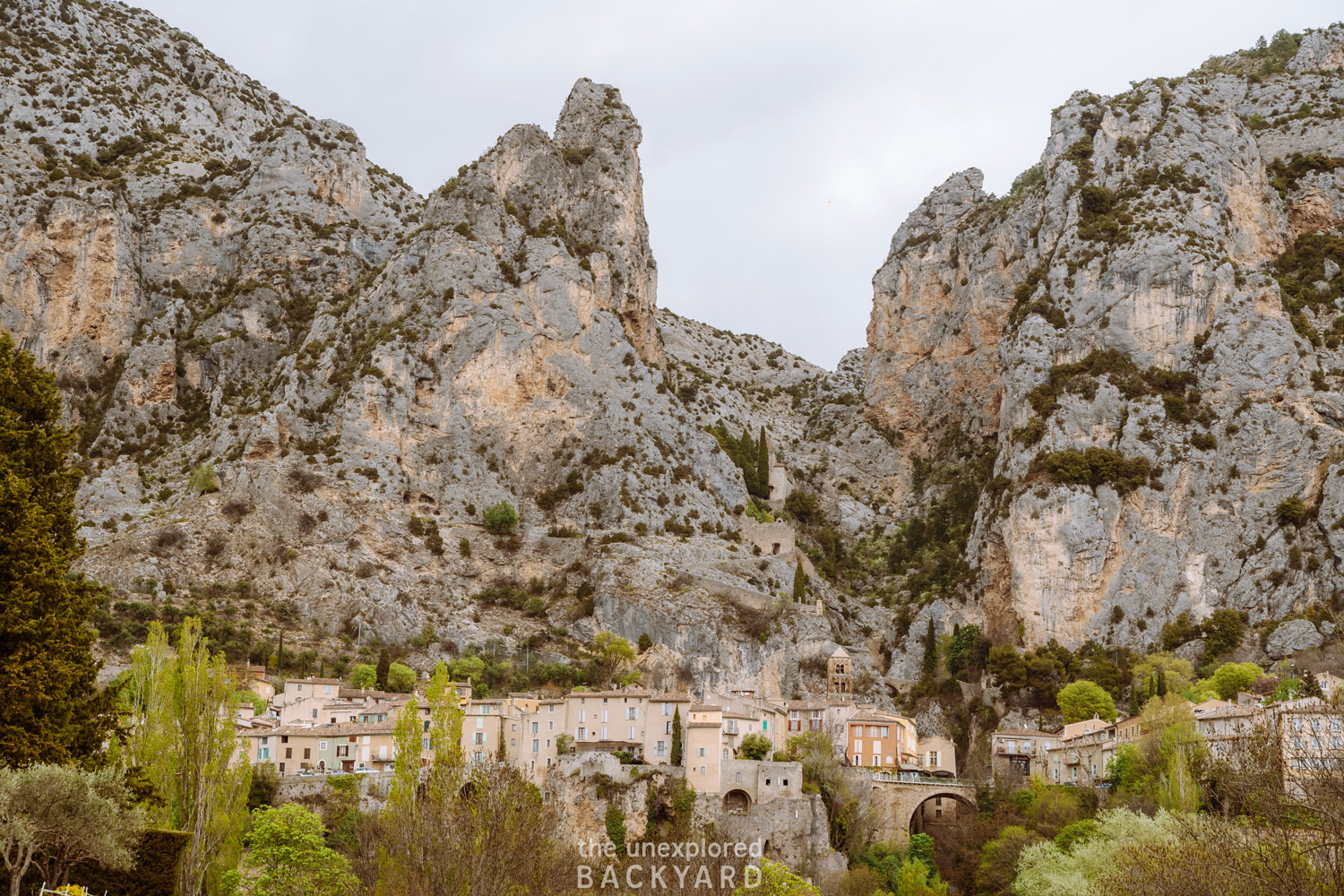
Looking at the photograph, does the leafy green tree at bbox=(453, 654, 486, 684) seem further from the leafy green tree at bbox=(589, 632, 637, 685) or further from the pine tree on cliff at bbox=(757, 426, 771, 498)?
the pine tree on cliff at bbox=(757, 426, 771, 498)

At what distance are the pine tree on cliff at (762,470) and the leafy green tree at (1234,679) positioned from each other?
165ft

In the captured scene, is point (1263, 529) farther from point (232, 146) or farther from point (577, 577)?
point (232, 146)

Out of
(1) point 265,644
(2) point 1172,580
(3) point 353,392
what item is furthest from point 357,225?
(2) point 1172,580

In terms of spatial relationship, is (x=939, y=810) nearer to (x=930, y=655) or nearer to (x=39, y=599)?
(x=930, y=655)

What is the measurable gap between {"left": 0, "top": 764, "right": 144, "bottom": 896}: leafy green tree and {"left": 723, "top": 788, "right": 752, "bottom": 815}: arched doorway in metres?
39.3

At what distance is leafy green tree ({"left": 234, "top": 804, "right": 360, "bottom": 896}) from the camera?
46125 millimetres

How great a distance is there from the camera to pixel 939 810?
250 ft

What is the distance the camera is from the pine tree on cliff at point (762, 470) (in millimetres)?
125125

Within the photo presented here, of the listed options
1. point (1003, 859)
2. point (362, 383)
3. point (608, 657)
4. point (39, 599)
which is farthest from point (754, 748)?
point (362, 383)

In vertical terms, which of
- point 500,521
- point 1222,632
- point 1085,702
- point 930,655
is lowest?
point 1085,702

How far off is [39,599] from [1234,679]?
69700 mm

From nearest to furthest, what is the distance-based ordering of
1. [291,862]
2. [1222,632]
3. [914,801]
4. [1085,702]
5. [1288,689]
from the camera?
[291,862], [1288,689], [914,801], [1085,702], [1222,632]

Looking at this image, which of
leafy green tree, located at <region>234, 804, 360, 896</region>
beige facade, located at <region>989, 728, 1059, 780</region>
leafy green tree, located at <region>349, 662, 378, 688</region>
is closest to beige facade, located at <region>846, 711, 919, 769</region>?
beige facade, located at <region>989, 728, 1059, 780</region>

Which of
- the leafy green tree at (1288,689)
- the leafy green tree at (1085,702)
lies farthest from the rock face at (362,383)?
the leafy green tree at (1288,689)
